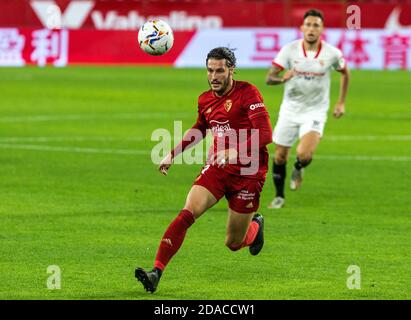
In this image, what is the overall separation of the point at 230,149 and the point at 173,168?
9.65m

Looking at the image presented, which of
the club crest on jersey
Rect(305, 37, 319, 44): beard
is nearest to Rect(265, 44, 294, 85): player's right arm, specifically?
Rect(305, 37, 319, 44): beard

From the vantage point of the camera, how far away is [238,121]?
1220 centimetres

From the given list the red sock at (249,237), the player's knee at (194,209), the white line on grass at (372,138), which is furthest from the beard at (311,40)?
the white line on grass at (372,138)

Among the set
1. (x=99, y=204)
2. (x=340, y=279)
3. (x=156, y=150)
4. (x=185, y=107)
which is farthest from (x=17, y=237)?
(x=185, y=107)

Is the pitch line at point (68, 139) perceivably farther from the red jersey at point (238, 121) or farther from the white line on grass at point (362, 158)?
the red jersey at point (238, 121)

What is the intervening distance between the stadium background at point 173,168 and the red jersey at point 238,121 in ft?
3.74

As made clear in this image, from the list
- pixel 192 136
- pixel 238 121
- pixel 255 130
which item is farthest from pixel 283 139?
pixel 255 130

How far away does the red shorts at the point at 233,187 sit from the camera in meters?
12.0

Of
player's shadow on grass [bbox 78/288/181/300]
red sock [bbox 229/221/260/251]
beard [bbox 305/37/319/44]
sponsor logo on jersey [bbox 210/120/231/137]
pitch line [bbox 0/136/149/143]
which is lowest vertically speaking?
player's shadow on grass [bbox 78/288/181/300]

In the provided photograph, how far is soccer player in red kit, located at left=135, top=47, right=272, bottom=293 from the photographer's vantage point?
11828 millimetres

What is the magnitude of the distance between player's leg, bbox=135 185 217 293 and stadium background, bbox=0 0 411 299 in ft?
0.71

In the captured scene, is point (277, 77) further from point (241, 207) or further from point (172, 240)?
point (172, 240)

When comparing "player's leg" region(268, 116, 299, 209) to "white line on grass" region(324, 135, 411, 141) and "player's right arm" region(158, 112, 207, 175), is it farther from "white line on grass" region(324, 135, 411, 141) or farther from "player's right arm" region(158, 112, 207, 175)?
"white line on grass" region(324, 135, 411, 141)
